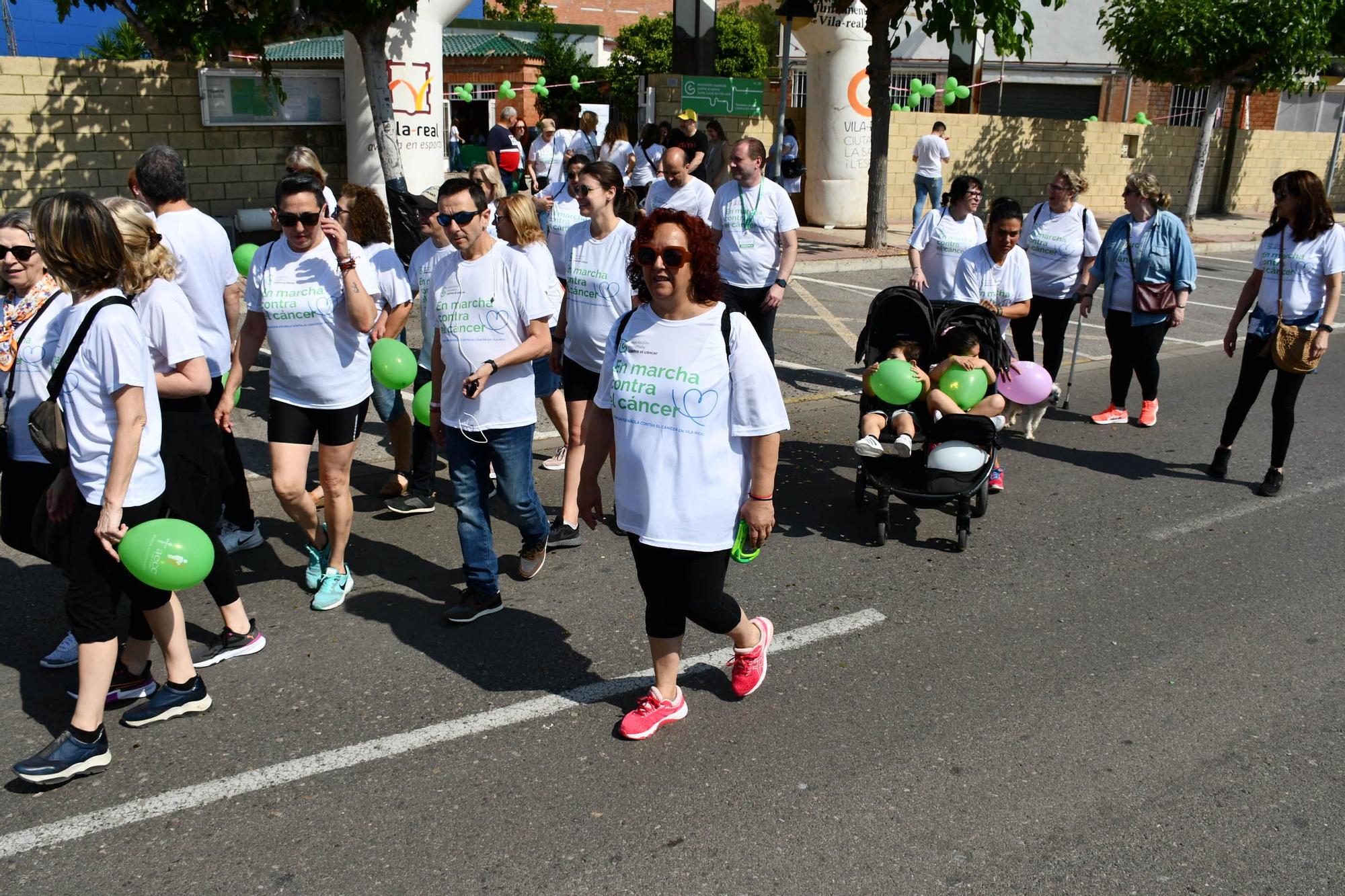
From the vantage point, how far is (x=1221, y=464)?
24.0ft

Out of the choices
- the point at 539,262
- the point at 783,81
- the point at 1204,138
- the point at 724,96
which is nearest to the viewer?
the point at 539,262

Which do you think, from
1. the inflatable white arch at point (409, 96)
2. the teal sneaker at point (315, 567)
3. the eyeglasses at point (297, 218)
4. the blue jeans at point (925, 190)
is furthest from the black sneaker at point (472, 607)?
the blue jeans at point (925, 190)

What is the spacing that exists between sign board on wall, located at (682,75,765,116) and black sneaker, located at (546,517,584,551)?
14.2 m

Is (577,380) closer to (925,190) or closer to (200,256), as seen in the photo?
(200,256)

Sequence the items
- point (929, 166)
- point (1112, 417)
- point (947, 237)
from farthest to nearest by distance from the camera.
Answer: point (929, 166) < point (1112, 417) < point (947, 237)

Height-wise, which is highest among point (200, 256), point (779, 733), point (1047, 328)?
point (200, 256)

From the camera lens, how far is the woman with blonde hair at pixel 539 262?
5.54 m

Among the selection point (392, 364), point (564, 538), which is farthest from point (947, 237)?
point (392, 364)

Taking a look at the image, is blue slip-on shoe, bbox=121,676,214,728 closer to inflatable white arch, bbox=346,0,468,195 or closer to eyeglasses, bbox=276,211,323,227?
eyeglasses, bbox=276,211,323,227

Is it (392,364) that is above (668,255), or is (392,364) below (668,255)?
below

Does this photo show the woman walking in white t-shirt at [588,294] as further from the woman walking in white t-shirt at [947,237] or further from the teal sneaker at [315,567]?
the woman walking in white t-shirt at [947,237]

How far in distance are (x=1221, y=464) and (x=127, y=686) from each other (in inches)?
262

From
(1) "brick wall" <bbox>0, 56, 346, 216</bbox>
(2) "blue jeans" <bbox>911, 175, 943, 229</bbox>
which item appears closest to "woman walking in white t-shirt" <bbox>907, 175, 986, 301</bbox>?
(1) "brick wall" <bbox>0, 56, 346, 216</bbox>

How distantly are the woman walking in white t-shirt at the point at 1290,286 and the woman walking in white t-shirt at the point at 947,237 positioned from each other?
5.97ft
